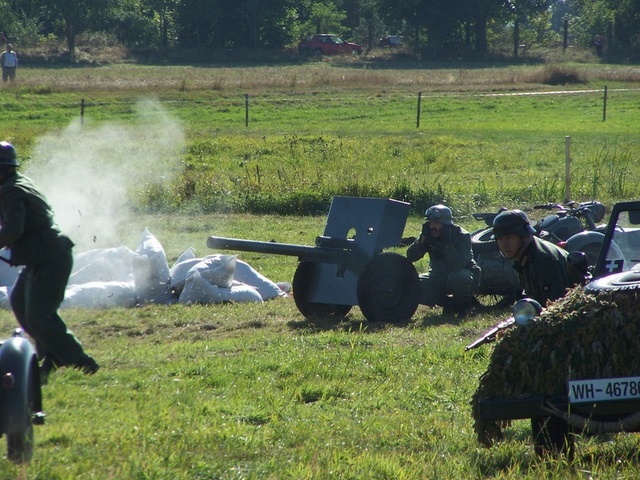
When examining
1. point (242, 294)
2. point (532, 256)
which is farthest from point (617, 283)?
point (242, 294)

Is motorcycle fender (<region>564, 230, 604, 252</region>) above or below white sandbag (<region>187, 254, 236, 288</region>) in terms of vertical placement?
above

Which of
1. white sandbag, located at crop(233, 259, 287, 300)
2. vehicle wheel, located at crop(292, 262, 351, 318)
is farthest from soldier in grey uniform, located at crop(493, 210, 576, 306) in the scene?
white sandbag, located at crop(233, 259, 287, 300)

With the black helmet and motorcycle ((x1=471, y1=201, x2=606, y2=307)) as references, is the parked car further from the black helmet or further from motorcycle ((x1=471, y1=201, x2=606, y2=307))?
the black helmet

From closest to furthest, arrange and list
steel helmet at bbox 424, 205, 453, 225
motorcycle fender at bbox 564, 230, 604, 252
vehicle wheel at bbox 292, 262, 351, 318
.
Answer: motorcycle fender at bbox 564, 230, 604, 252 < steel helmet at bbox 424, 205, 453, 225 < vehicle wheel at bbox 292, 262, 351, 318

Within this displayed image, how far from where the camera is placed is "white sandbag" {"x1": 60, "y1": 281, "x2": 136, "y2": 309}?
11.2 meters

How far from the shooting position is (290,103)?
131ft

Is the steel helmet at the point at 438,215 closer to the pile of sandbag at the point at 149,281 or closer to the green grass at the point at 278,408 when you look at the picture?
the green grass at the point at 278,408

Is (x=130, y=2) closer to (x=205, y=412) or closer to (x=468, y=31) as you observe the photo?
(x=468, y=31)

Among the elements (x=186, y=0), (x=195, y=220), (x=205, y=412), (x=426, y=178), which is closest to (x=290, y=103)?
(x=426, y=178)

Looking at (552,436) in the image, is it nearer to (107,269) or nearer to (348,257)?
(348,257)

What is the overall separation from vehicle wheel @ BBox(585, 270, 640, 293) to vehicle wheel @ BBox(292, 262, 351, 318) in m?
5.17

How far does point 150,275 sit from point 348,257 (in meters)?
2.28

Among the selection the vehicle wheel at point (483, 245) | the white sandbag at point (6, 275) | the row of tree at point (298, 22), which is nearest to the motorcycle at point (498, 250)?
the vehicle wheel at point (483, 245)

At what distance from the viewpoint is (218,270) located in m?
11.6
